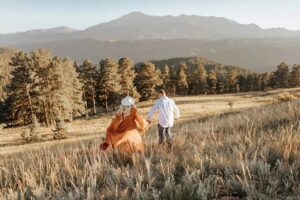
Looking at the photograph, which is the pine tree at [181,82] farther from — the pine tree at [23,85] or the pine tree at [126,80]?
the pine tree at [23,85]

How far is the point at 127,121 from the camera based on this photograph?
837cm

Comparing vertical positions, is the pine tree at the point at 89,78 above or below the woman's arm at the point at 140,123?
below

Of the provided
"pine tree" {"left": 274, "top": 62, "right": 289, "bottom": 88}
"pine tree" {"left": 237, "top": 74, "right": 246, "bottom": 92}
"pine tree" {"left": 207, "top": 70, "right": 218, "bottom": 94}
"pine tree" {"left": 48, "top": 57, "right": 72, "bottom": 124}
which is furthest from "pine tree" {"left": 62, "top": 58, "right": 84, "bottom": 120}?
"pine tree" {"left": 274, "top": 62, "right": 289, "bottom": 88}

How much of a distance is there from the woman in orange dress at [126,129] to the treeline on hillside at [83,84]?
33.5m

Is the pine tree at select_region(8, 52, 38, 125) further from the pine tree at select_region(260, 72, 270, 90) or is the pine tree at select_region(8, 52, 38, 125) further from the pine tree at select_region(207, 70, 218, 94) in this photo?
the pine tree at select_region(260, 72, 270, 90)

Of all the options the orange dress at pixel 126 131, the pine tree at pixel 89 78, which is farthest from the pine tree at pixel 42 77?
the orange dress at pixel 126 131

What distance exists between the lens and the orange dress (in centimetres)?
749

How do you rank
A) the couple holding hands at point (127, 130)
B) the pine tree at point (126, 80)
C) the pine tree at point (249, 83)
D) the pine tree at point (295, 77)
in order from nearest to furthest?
the couple holding hands at point (127, 130), the pine tree at point (126, 80), the pine tree at point (295, 77), the pine tree at point (249, 83)

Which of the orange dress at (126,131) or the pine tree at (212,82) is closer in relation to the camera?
the orange dress at (126,131)

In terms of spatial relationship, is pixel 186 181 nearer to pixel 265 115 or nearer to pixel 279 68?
Result: pixel 265 115

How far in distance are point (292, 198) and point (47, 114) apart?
202 feet

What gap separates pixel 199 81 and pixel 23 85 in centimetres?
6016

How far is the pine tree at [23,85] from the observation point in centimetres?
5881

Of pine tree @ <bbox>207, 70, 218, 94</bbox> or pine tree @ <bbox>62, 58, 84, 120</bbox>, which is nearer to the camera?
pine tree @ <bbox>62, 58, 84, 120</bbox>
